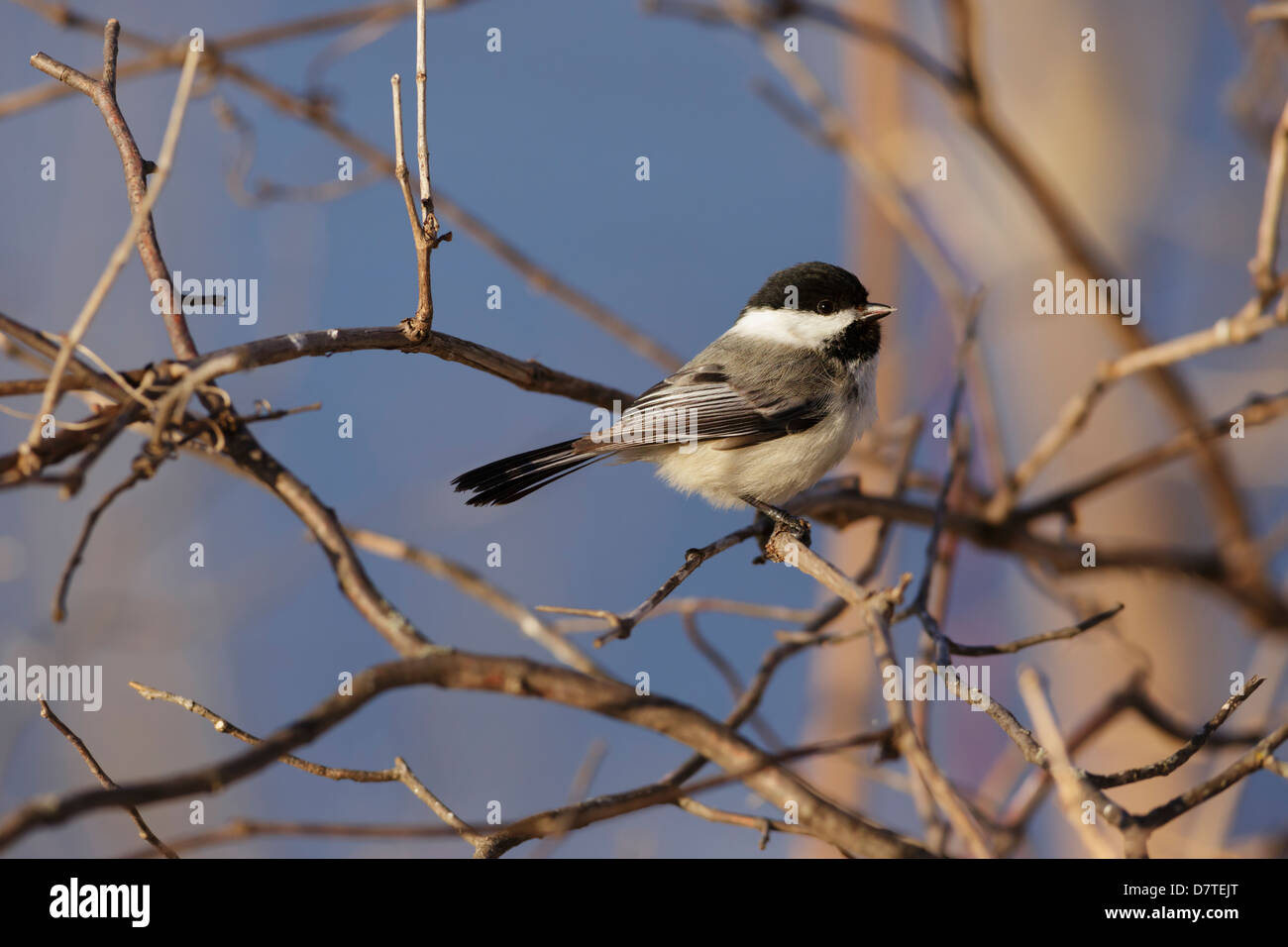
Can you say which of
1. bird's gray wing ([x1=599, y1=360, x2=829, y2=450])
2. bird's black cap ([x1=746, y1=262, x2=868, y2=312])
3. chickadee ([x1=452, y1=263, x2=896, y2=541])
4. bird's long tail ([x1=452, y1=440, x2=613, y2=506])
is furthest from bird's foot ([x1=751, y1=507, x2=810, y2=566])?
bird's black cap ([x1=746, y1=262, x2=868, y2=312])

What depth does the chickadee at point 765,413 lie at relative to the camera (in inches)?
129

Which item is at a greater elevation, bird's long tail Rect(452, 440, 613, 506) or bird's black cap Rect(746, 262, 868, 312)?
bird's black cap Rect(746, 262, 868, 312)

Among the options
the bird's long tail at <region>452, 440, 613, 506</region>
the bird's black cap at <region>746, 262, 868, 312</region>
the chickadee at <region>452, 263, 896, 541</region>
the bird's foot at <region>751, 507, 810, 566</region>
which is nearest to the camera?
the bird's long tail at <region>452, 440, 613, 506</region>

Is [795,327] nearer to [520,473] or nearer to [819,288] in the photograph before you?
[819,288]

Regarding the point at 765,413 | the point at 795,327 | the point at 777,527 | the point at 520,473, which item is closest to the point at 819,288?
the point at 795,327

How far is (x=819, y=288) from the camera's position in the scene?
3732 mm

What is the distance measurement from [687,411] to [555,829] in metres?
2.15

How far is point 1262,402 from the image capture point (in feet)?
9.82

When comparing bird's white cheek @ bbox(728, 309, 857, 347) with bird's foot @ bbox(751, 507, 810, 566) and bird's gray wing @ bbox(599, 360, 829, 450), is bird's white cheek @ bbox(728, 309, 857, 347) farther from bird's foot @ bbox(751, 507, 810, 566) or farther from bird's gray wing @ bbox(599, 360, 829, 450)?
bird's foot @ bbox(751, 507, 810, 566)

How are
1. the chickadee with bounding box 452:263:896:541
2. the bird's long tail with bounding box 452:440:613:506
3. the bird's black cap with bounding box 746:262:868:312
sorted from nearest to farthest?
the bird's long tail with bounding box 452:440:613:506 < the chickadee with bounding box 452:263:896:541 < the bird's black cap with bounding box 746:262:868:312

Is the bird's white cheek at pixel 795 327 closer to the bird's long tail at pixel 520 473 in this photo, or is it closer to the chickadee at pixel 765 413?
the chickadee at pixel 765 413

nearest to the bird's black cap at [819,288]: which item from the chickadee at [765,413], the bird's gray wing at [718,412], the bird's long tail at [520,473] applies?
the chickadee at [765,413]

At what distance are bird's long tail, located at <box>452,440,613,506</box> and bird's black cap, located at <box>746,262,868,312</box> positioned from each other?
989 mm

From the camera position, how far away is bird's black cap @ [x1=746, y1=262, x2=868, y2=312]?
370cm
